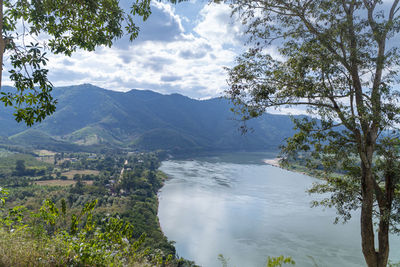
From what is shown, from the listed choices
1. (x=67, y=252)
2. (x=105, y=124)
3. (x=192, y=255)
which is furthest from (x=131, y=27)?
(x=105, y=124)

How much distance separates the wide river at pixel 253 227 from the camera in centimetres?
1995

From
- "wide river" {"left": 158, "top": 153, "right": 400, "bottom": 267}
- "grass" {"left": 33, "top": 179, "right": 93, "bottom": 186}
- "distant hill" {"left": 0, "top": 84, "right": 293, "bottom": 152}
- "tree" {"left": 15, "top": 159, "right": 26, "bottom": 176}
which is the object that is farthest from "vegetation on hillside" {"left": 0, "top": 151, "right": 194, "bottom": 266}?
"distant hill" {"left": 0, "top": 84, "right": 293, "bottom": 152}

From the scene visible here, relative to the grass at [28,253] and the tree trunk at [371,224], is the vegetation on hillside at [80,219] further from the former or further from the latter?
the tree trunk at [371,224]

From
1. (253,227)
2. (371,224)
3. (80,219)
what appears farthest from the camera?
(253,227)

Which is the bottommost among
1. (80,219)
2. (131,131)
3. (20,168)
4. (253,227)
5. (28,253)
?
(20,168)

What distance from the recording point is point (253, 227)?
25.8 meters

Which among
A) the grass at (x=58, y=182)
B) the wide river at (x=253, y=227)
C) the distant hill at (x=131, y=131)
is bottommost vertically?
the grass at (x=58, y=182)

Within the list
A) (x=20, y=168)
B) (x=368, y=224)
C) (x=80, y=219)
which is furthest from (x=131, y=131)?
(x=80, y=219)

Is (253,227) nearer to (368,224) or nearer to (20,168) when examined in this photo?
(368,224)

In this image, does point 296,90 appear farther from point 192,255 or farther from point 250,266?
point 192,255

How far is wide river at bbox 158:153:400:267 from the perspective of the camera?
65.5ft

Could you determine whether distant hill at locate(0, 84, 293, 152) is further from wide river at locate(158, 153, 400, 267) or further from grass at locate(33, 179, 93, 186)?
wide river at locate(158, 153, 400, 267)

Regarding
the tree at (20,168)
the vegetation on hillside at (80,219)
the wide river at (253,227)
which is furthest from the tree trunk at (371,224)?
the tree at (20,168)

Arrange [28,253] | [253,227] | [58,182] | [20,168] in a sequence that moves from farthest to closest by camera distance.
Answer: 1. [20,168]
2. [58,182]
3. [253,227]
4. [28,253]
